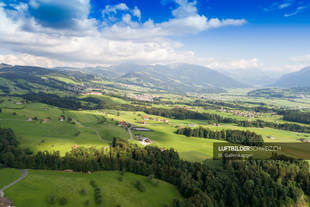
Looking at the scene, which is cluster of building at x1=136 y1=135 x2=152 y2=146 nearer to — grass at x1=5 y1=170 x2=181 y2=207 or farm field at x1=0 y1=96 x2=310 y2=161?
farm field at x1=0 y1=96 x2=310 y2=161

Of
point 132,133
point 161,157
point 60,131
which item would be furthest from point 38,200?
point 132,133

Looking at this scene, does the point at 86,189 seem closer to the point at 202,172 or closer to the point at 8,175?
the point at 8,175

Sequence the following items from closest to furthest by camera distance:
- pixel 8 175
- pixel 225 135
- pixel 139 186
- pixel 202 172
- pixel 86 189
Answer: pixel 86 189 < pixel 8 175 < pixel 139 186 < pixel 202 172 < pixel 225 135

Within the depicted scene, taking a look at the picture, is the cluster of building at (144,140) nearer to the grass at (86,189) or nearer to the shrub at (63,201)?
the grass at (86,189)

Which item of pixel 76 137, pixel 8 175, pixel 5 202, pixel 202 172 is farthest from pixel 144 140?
pixel 5 202

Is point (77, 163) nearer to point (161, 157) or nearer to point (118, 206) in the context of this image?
point (118, 206)

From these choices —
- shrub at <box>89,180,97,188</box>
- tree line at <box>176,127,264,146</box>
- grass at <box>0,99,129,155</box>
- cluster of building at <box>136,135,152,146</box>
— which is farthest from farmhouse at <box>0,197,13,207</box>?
tree line at <box>176,127,264,146</box>
